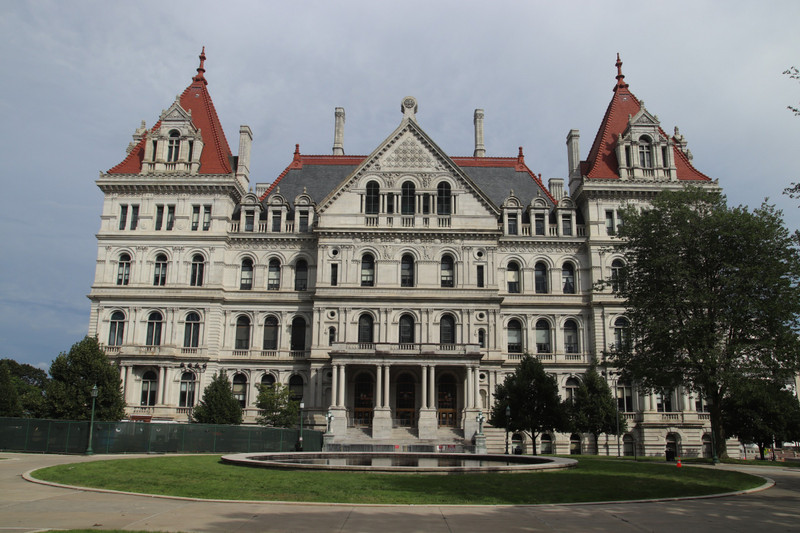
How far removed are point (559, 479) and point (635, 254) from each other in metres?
19.8

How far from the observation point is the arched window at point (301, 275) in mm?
53062

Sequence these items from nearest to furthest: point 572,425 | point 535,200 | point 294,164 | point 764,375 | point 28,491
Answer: point 28,491, point 764,375, point 572,425, point 535,200, point 294,164

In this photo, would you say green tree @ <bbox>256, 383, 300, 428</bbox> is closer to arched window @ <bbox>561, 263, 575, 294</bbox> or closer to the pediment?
the pediment

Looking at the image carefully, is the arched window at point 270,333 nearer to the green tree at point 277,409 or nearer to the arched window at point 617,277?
the green tree at point 277,409

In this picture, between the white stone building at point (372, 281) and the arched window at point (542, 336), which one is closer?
the white stone building at point (372, 281)

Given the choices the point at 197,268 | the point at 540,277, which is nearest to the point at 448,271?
the point at 540,277

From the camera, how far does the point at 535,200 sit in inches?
2148

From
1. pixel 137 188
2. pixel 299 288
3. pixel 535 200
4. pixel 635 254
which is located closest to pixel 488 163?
pixel 535 200

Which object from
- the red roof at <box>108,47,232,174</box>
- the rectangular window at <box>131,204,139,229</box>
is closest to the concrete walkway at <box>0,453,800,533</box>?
the rectangular window at <box>131,204,139,229</box>

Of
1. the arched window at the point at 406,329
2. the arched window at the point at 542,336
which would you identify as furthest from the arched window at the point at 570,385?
the arched window at the point at 406,329

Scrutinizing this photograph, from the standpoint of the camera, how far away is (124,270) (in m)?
51.8

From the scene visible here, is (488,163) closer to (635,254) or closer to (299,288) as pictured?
(299,288)

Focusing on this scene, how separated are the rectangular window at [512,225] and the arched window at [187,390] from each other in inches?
1105

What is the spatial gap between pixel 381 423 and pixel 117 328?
22144 millimetres
